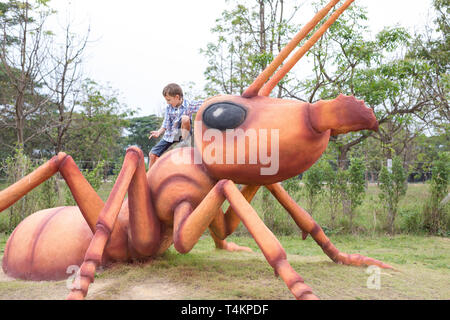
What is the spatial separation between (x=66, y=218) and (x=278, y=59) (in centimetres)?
235

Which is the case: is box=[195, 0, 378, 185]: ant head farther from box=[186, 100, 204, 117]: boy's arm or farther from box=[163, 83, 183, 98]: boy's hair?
box=[163, 83, 183, 98]: boy's hair

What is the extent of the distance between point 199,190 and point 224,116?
2.04 ft

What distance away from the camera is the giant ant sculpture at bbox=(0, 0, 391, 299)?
218cm

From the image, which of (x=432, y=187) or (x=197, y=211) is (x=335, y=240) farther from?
(x=197, y=211)

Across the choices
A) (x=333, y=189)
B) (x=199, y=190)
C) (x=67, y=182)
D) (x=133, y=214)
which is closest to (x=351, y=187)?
(x=333, y=189)

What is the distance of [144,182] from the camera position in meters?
2.67

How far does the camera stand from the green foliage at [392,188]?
8.27m

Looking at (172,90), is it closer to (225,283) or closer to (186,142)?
(186,142)

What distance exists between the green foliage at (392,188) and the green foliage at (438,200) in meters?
0.64

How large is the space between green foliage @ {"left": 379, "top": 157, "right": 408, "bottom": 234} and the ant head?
22.2 ft

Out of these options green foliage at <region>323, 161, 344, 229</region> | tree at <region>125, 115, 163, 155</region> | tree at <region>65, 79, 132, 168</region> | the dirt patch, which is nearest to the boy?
the dirt patch

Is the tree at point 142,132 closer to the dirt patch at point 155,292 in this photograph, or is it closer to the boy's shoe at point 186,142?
the boy's shoe at point 186,142

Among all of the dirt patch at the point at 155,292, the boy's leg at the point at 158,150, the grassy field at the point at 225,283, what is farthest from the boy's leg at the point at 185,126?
the dirt patch at the point at 155,292
